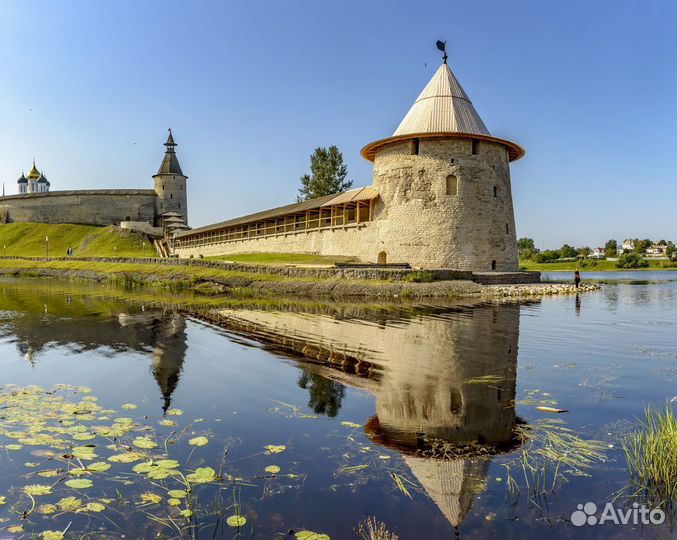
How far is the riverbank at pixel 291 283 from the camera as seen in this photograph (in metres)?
21.1

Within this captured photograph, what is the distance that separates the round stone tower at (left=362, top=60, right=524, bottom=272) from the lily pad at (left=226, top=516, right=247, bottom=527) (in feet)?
77.8

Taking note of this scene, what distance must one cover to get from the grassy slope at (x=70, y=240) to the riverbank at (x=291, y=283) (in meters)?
23.0

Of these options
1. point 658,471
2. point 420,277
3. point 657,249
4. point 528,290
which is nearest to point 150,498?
point 658,471

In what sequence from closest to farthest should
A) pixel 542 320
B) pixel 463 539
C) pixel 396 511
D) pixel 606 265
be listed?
pixel 463 539 < pixel 396 511 < pixel 542 320 < pixel 606 265

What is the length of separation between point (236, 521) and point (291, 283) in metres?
19.9

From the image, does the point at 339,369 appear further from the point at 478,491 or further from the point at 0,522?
the point at 0,522

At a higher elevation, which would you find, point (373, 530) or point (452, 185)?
point (452, 185)

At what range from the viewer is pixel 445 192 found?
26641mm

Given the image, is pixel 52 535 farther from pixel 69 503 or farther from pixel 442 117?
pixel 442 117

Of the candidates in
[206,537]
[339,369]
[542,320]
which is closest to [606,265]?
[542,320]

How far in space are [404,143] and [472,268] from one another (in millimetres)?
7890

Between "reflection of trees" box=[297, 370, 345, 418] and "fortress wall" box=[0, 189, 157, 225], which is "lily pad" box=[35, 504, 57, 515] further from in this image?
"fortress wall" box=[0, 189, 157, 225]

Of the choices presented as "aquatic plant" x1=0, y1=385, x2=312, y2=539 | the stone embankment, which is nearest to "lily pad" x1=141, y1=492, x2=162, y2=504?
"aquatic plant" x1=0, y1=385, x2=312, y2=539

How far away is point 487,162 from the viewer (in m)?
27.2
